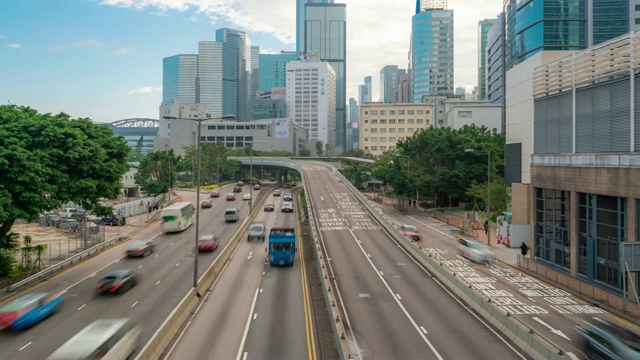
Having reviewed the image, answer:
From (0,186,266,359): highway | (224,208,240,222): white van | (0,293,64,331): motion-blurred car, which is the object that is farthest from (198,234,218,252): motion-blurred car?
(0,293,64,331): motion-blurred car

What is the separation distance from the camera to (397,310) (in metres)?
27.0

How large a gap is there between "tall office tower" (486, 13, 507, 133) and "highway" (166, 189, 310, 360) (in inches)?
5184

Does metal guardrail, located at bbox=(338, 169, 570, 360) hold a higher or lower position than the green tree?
lower

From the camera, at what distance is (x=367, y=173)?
4601 inches

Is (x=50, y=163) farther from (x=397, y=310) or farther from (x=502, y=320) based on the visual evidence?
(x=502, y=320)

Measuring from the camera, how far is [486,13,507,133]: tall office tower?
155 m

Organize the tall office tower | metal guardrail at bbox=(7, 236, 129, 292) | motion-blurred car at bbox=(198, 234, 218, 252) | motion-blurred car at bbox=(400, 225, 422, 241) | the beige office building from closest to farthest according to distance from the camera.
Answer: metal guardrail at bbox=(7, 236, 129, 292) < motion-blurred car at bbox=(198, 234, 218, 252) < motion-blurred car at bbox=(400, 225, 422, 241) < the tall office tower < the beige office building

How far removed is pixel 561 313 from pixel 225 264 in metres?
26.0

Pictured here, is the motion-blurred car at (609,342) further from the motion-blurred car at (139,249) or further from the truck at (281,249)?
the motion-blurred car at (139,249)

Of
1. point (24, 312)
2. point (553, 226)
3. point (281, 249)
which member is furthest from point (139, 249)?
point (553, 226)

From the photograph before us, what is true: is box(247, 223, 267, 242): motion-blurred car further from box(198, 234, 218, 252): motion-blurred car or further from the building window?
the building window

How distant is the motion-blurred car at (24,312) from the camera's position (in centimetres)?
2344

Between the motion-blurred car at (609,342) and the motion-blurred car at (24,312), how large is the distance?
2621 centimetres

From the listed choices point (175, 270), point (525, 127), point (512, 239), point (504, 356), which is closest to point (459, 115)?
point (525, 127)
